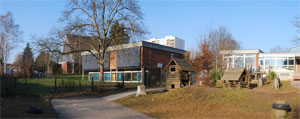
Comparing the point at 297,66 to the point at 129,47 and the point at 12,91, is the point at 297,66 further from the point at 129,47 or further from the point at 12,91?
the point at 12,91

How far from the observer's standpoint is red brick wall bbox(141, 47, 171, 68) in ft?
95.4

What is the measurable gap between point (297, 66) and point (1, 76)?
30.3m

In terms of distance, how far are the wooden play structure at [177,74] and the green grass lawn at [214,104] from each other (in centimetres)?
254

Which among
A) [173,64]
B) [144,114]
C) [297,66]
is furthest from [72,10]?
[297,66]

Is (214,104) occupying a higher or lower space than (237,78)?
lower

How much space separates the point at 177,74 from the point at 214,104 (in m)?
6.00

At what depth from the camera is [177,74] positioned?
16.7 m

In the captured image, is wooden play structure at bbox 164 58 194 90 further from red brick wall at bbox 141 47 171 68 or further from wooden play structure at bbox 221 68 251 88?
red brick wall at bbox 141 47 171 68

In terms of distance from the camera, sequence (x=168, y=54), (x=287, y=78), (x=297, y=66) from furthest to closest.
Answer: (x=168, y=54) < (x=297, y=66) < (x=287, y=78)

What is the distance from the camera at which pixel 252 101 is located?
33.8 feet

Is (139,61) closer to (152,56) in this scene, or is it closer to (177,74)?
(152,56)

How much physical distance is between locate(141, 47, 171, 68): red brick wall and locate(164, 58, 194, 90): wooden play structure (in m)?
11.8

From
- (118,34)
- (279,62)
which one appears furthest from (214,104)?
(279,62)

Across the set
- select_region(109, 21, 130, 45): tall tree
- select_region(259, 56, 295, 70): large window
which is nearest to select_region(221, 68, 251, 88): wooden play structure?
select_region(109, 21, 130, 45): tall tree
